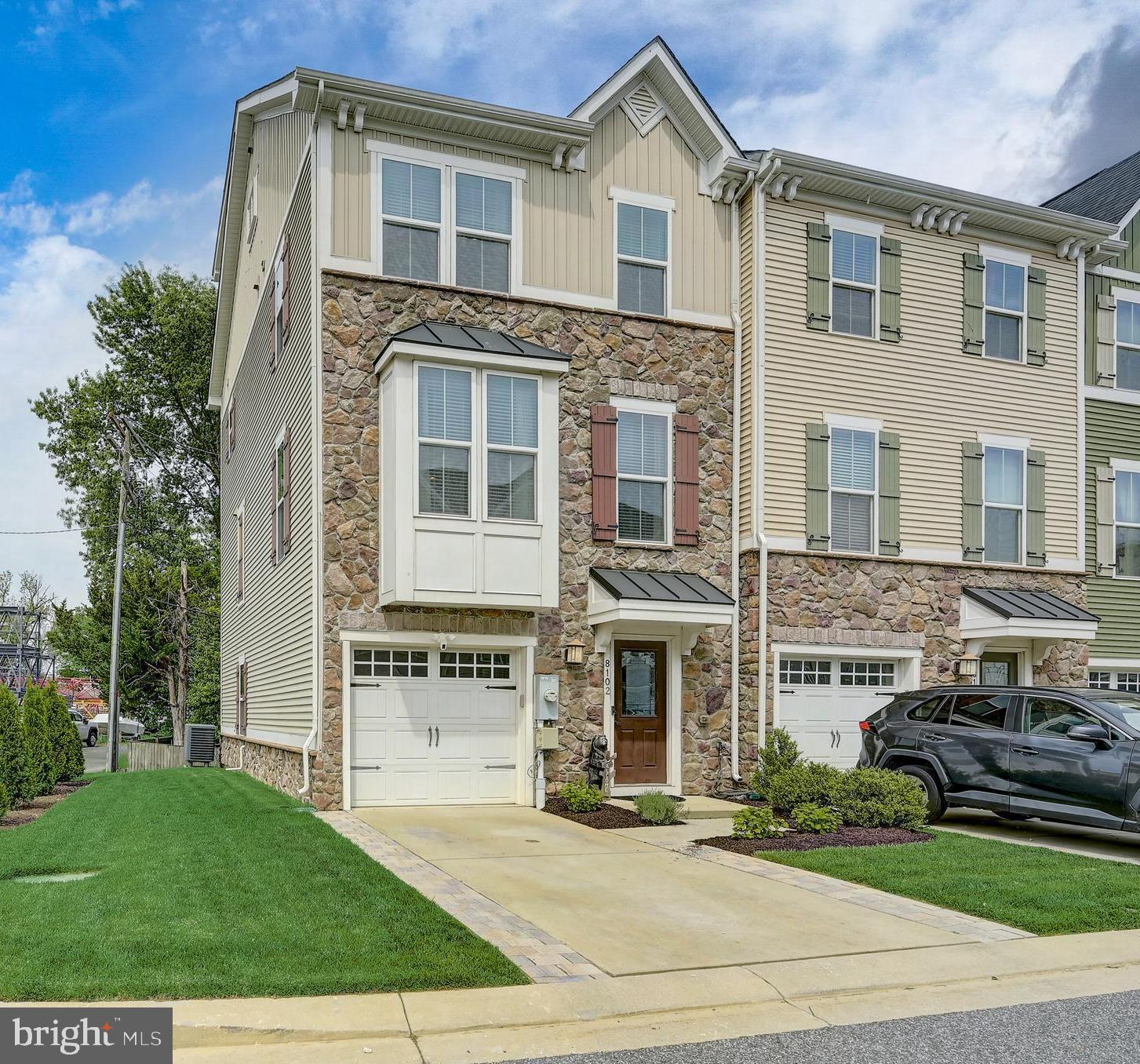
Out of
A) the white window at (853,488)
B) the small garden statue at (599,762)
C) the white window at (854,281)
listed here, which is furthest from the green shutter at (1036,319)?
the small garden statue at (599,762)

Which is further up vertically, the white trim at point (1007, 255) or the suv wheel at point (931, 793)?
the white trim at point (1007, 255)

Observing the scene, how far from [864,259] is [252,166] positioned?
11209mm

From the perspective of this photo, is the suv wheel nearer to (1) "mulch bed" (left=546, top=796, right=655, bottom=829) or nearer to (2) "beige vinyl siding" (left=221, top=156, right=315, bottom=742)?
(1) "mulch bed" (left=546, top=796, right=655, bottom=829)

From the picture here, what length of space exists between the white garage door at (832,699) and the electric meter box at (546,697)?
11.8 feet

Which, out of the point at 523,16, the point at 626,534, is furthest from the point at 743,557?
the point at 523,16

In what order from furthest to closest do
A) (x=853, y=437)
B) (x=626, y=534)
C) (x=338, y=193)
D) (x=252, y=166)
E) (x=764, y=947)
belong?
(x=252, y=166)
(x=853, y=437)
(x=626, y=534)
(x=338, y=193)
(x=764, y=947)

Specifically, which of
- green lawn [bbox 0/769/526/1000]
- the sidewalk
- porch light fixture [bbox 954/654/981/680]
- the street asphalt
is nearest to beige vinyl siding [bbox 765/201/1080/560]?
porch light fixture [bbox 954/654/981/680]

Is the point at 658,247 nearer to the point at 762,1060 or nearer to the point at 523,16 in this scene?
the point at 523,16

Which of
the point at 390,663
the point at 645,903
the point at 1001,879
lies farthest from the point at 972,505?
the point at 645,903

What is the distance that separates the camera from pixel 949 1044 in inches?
220

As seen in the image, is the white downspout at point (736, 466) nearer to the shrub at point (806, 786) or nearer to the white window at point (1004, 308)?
the shrub at point (806, 786)

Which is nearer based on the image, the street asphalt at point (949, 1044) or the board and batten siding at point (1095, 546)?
the street asphalt at point (949, 1044)

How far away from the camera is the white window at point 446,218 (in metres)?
14.6

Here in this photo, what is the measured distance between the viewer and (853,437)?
670 inches
